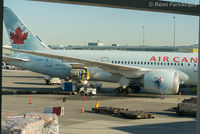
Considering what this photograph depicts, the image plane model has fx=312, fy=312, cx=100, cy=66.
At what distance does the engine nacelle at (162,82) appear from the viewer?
27156 millimetres

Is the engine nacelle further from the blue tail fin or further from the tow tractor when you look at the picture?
the blue tail fin

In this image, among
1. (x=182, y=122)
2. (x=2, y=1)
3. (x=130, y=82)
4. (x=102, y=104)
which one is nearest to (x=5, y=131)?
(x=2, y=1)

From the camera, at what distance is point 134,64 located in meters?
32.0

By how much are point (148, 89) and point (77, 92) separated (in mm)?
7560

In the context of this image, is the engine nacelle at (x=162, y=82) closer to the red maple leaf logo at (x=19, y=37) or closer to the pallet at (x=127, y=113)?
the pallet at (x=127, y=113)

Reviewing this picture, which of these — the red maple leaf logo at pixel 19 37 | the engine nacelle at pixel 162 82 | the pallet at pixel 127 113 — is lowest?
the pallet at pixel 127 113

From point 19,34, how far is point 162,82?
1774cm

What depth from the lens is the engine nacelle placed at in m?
27.2

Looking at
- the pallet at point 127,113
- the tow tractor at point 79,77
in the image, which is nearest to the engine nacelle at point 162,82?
the tow tractor at point 79,77

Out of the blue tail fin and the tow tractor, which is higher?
the blue tail fin

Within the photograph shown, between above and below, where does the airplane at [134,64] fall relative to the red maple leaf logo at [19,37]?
below

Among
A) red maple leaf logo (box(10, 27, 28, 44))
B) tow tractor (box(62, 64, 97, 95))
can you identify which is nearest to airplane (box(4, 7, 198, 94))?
red maple leaf logo (box(10, 27, 28, 44))

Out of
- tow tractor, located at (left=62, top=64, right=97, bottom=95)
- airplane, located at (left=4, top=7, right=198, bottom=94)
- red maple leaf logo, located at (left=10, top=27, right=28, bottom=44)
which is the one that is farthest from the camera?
red maple leaf logo, located at (left=10, top=27, right=28, bottom=44)

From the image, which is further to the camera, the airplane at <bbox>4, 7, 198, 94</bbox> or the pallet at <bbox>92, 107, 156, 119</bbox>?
the airplane at <bbox>4, 7, 198, 94</bbox>
